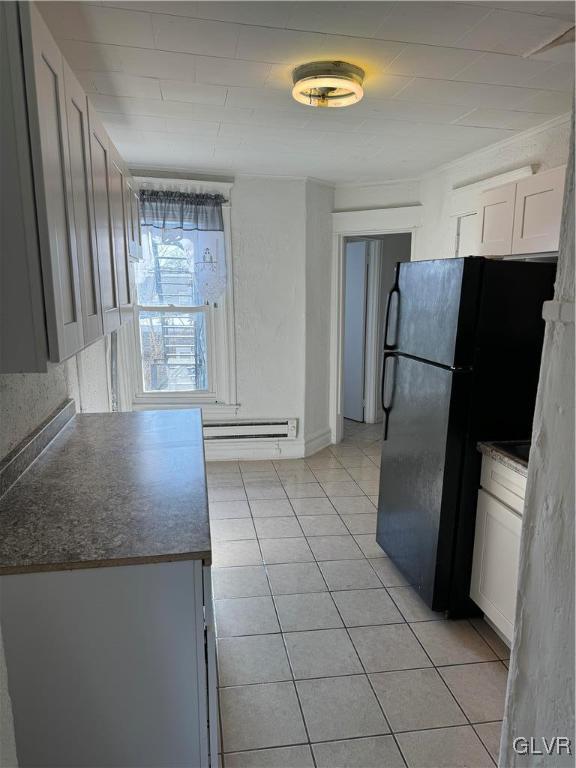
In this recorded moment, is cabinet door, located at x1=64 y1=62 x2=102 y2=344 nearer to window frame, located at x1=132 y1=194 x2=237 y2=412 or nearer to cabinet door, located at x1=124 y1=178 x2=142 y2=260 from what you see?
cabinet door, located at x1=124 y1=178 x2=142 y2=260

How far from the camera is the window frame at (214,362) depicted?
423 cm

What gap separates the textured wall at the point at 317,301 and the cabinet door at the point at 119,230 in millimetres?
2107

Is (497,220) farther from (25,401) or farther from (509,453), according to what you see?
(25,401)

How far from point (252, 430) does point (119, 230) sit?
8.38 feet

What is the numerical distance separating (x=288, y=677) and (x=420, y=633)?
2.18 ft

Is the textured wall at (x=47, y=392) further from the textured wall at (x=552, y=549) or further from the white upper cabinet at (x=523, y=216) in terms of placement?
the white upper cabinet at (x=523, y=216)

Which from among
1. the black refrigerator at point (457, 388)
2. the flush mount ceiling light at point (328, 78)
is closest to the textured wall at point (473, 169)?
the black refrigerator at point (457, 388)

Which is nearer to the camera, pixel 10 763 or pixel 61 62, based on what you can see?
pixel 10 763

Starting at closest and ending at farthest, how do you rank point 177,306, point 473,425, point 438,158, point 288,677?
1. point 288,677
2. point 473,425
3. point 438,158
4. point 177,306

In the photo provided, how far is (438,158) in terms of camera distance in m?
3.55

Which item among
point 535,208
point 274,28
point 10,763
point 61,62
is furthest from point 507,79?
point 10,763

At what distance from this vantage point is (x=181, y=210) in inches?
156

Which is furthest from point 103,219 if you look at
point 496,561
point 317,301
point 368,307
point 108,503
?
point 368,307

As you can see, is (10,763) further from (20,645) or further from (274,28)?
(274,28)
